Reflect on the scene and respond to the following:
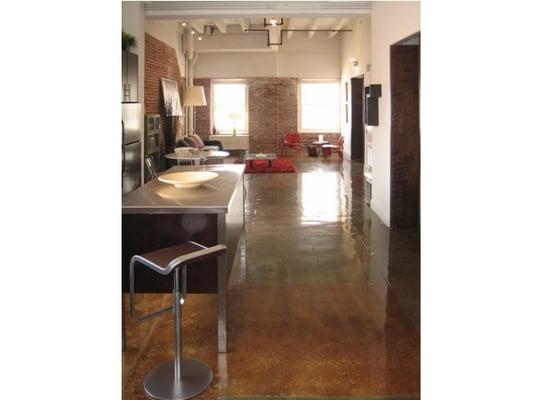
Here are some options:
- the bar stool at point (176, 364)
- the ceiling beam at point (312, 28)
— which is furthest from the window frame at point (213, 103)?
the bar stool at point (176, 364)

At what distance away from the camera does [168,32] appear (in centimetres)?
1239

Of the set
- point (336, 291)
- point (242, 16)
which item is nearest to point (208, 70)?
point (242, 16)

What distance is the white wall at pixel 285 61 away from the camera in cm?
1709

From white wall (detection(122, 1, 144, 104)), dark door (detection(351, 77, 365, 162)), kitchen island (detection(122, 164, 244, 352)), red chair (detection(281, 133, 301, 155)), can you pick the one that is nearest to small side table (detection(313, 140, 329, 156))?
red chair (detection(281, 133, 301, 155))

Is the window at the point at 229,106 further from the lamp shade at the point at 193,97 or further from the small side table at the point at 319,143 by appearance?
the lamp shade at the point at 193,97

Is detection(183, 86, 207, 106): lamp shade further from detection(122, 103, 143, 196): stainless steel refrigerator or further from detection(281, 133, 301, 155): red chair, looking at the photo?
detection(122, 103, 143, 196): stainless steel refrigerator

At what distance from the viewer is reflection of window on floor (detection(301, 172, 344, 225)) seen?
24.3 ft

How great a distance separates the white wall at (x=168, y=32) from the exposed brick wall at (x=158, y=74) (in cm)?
14

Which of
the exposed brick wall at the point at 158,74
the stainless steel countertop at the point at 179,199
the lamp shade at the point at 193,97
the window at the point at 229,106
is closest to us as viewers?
the stainless steel countertop at the point at 179,199

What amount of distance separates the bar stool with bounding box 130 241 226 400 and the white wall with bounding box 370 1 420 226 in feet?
13.8
